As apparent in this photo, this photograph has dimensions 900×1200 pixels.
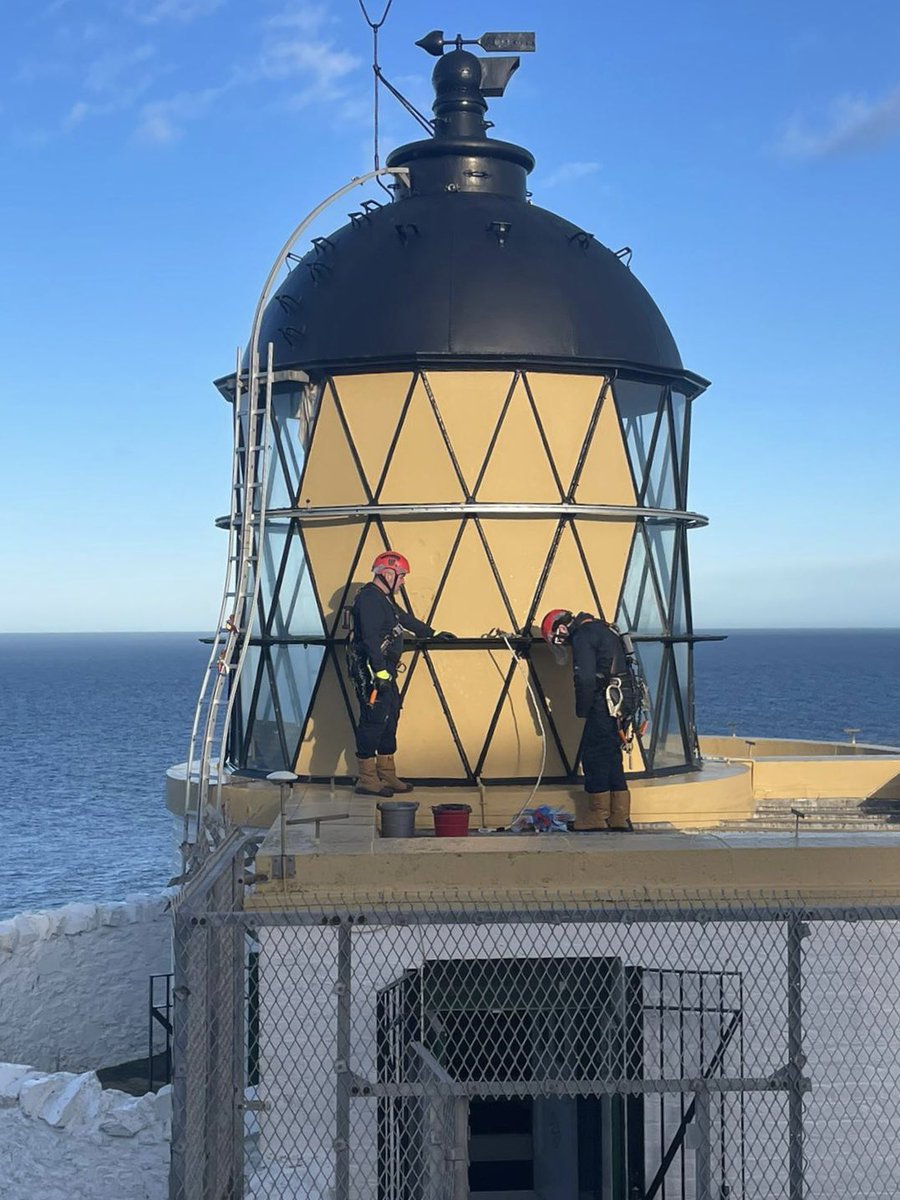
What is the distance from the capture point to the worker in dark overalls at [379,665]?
1148 centimetres

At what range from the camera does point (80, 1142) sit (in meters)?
10.6

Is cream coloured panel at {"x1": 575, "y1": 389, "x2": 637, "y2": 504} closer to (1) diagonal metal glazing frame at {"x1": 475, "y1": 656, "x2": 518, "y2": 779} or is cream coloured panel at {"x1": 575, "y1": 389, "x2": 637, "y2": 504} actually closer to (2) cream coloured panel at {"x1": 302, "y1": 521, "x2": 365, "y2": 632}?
(1) diagonal metal glazing frame at {"x1": 475, "y1": 656, "x2": 518, "y2": 779}

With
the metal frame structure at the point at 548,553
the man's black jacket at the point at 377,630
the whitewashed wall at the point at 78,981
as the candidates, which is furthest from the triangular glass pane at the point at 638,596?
the whitewashed wall at the point at 78,981

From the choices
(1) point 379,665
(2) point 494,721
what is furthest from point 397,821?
(2) point 494,721

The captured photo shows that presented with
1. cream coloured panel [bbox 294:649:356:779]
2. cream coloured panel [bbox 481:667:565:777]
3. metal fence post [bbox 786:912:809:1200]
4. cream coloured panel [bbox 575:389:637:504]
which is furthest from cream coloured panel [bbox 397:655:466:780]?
metal fence post [bbox 786:912:809:1200]

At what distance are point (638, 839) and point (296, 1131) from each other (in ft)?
9.58

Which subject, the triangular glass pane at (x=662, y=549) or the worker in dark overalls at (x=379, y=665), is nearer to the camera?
the worker in dark overalls at (x=379, y=665)

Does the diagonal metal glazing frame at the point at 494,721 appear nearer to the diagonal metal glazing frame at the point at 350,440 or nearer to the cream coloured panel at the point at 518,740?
the cream coloured panel at the point at 518,740

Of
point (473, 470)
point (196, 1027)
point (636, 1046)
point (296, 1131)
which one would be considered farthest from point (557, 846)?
point (473, 470)

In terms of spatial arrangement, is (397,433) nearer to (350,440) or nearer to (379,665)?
(350,440)

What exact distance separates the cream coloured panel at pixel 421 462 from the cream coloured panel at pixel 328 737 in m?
1.71

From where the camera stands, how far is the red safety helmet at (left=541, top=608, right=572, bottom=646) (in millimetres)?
12000

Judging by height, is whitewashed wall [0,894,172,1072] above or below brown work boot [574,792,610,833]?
below

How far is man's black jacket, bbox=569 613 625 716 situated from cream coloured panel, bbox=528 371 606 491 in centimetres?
216
